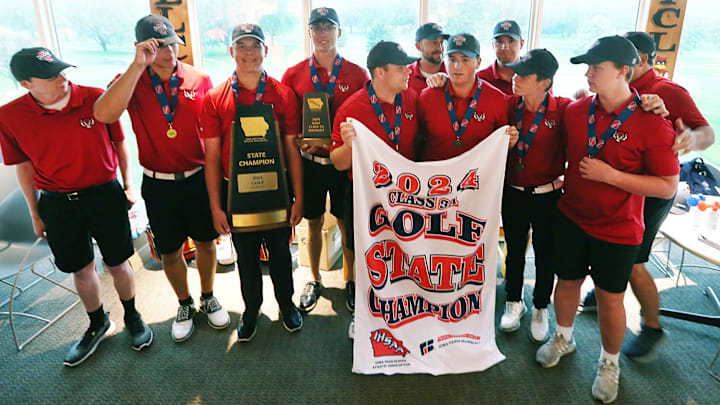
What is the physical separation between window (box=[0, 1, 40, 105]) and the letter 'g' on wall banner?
122cm

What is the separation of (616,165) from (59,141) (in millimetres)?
2651

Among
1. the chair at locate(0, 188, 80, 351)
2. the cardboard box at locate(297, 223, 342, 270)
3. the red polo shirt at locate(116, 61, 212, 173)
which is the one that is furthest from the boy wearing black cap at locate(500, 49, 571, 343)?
the chair at locate(0, 188, 80, 351)

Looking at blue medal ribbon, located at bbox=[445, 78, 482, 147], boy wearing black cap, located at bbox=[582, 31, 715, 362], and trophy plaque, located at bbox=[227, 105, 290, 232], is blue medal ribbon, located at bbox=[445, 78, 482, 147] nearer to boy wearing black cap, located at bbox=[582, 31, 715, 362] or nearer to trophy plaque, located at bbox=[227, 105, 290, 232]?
boy wearing black cap, located at bbox=[582, 31, 715, 362]

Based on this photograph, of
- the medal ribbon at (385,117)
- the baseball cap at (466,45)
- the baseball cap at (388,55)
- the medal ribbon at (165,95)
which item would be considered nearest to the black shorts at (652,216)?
the baseball cap at (466,45)

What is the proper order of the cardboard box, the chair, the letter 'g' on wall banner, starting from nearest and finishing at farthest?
the chair, the cardboard box, the letter 'g' on wall banner

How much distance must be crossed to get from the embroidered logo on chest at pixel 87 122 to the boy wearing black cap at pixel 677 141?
9.05ft

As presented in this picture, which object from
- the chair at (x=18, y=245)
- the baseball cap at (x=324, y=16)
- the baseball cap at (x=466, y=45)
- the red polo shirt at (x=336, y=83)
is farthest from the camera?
the chair at (x=18, y=245)

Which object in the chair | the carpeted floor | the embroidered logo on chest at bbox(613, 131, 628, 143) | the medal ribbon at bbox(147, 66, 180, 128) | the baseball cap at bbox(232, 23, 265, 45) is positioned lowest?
the carpeted floor

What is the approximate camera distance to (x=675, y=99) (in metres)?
2.20

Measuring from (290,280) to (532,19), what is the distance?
3.27 meters

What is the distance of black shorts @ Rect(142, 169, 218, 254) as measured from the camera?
2395 mm

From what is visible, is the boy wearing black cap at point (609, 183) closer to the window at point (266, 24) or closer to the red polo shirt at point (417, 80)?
the red polo shirt at point (417, 80)

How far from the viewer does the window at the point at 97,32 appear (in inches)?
156

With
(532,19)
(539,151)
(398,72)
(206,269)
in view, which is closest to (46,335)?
(206,269)
